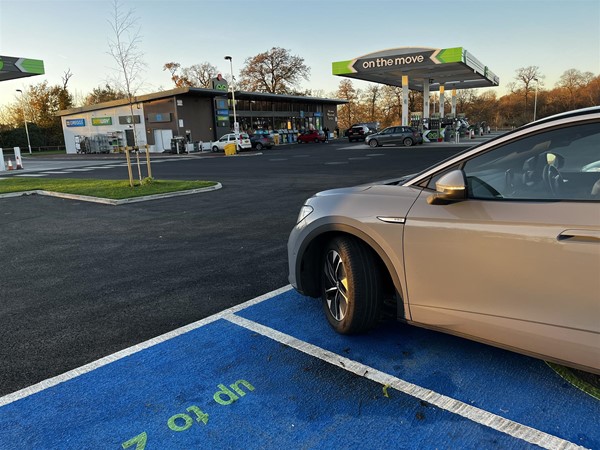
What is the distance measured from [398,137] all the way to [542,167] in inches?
1238

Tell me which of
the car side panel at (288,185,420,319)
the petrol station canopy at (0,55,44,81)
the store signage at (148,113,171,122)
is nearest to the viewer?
the car side panel at (288,185,420,319)

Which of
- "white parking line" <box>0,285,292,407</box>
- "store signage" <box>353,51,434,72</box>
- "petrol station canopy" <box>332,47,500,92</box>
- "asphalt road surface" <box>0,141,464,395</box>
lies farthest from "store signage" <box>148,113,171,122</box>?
"white parking line" <box>0,285,292,407</box>

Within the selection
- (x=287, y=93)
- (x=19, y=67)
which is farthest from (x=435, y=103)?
(x=19, y=67)

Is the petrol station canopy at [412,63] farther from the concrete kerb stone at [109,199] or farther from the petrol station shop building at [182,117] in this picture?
the concrete kerb stone at [109,199]

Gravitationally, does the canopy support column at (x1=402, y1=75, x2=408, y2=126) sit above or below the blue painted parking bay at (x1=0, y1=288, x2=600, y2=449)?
above

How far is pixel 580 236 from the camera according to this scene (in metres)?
2.10

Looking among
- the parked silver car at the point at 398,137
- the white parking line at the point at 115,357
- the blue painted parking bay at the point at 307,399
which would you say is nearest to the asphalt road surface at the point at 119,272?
the white parking line at the point at 115,357

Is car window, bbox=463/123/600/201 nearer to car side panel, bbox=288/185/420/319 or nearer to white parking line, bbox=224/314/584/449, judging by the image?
car side panel, bbox=288/185/420/319

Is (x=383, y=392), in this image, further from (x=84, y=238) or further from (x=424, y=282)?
(x=84, y=238)

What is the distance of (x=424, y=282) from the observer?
9.04ft

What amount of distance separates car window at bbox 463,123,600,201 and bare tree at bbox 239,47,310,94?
213ft

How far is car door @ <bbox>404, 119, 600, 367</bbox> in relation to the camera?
84.6 inches

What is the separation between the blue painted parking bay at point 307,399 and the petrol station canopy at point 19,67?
22.7 meters

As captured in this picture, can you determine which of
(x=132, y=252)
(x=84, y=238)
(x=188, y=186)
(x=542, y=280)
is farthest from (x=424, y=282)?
(x=188, y=186)
